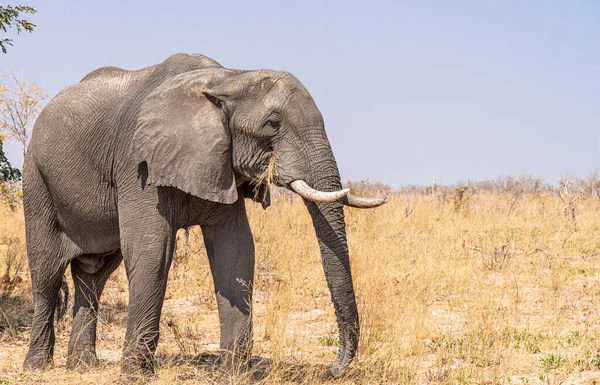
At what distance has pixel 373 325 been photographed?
6.73 meters

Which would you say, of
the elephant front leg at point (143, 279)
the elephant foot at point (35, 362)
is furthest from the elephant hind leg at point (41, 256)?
the elephant front leg at point (143, 279)

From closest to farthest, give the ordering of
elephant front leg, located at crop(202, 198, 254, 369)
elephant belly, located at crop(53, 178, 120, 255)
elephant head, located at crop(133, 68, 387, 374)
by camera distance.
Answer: elephant head, located at crop(133, 68, 387, 374)
elephant front leg, located at crop(202, 198, 254, 369)
elephant belly, located at crop(53, 178, 120, 255)

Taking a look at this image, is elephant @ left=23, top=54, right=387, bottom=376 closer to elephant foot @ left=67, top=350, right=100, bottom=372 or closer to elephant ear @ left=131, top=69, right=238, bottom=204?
elephant ear @ left=131, top=69, right=238, bottom=204

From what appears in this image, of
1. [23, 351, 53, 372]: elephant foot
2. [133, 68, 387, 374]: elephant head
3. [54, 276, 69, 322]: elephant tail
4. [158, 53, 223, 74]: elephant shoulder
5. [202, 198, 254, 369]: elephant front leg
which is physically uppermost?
[158, 53, 223, 74]: elephant shoulder

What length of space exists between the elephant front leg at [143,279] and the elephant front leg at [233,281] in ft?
1.39

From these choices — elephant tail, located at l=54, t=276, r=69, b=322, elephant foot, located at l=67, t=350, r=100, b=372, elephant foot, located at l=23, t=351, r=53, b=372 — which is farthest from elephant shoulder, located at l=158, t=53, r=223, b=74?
elephant tail, located at l=54, t=276, r=69, b=322

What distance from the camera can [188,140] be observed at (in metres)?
5.33

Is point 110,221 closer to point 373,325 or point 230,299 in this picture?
point 230,299

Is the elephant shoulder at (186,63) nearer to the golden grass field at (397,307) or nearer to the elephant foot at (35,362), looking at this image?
the golden grass field at (397,307)

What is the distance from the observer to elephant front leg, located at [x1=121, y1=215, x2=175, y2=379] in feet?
17.7

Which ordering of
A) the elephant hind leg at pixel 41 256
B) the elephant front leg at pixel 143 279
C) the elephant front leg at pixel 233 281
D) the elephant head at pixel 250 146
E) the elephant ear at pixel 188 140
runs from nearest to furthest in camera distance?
the elephant head at pixel 250 146 → the elephant ear at pixel 188 140 → the elephant front leg at pixel 143 279 → the elephant front leg at pixel 233 281 → the elephant hind leg at pixel 41 256

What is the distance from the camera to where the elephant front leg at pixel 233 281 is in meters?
5.70

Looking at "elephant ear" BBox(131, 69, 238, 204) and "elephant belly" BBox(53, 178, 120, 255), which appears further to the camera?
"elephant belly" BBox(53, 178, 120, 255)

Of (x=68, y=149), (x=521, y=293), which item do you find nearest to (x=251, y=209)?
(x=521, y=293)
